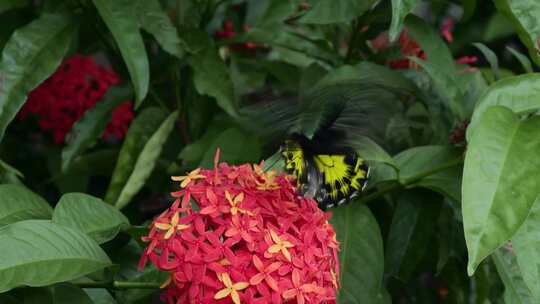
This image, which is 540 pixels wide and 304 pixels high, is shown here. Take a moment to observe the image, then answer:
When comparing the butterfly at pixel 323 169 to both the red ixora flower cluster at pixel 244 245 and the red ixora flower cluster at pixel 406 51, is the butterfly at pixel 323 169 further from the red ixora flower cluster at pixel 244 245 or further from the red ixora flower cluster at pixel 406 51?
the red ixora flower cluster at pixel 406 51

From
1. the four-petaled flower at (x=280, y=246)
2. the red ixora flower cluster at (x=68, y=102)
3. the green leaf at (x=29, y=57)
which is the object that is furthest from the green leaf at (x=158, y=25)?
→ the four-petaled flower at (x=280, y=246)

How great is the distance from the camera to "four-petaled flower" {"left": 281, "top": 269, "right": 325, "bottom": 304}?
1005 millimetres

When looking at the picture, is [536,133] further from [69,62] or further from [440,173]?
[69,62]

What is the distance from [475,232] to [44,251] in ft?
1.64

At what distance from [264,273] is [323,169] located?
194 millimetres

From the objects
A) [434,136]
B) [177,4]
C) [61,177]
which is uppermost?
[177,4]

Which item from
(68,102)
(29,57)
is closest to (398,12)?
(29,57)

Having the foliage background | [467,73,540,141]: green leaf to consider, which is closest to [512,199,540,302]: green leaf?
the foliage background

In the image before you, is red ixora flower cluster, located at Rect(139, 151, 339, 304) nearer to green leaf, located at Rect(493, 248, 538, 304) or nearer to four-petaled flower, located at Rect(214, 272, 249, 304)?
four-petaled flower, located at Rect(214, 272, 249, 304)

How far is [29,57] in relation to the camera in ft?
4.77

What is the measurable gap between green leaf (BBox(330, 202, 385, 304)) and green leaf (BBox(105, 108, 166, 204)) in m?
0.42

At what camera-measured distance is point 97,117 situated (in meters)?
1.67

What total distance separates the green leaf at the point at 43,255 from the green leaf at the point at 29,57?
0.37 metres

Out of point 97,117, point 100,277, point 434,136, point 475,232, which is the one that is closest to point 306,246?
point 475,232
